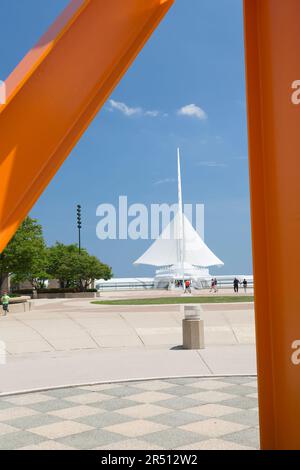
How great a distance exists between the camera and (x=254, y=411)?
22.6ft

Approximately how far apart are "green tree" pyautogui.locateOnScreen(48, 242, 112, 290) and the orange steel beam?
171ft

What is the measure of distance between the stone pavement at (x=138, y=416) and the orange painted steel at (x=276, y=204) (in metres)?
2.81

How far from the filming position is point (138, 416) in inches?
264

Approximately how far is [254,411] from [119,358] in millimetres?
5503

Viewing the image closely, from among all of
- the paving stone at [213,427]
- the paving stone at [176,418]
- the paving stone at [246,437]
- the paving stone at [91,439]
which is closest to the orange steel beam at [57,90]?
the paving stone at [91,439]

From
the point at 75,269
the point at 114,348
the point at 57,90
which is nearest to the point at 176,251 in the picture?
the point at 75,269

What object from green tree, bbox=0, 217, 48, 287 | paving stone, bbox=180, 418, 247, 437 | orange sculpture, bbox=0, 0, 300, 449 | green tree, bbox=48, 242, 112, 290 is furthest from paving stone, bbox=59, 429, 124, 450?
green tree, bbox=48, 242, 112, 290

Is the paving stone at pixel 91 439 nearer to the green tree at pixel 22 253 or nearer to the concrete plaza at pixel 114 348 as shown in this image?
the concrete plaza at pixel 114 348

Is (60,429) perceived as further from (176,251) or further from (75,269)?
(176,251)

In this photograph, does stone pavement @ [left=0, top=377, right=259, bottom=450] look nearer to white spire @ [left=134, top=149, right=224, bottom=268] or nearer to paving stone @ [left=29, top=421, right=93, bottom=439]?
paving stone @ [left=29, top=421, right=93, bottom=439]

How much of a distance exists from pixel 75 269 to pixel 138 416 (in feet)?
161

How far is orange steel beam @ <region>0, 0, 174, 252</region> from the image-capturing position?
9.69 feet

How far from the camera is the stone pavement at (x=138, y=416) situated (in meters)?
5.60
